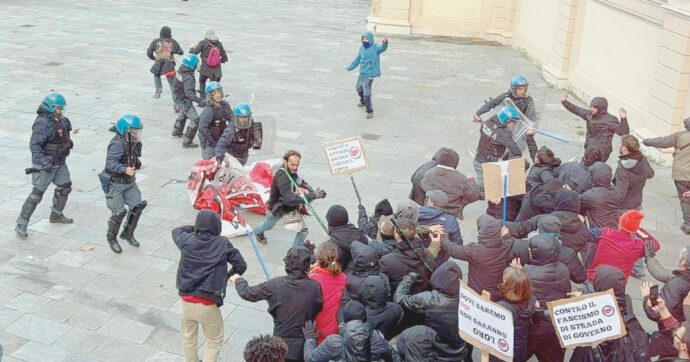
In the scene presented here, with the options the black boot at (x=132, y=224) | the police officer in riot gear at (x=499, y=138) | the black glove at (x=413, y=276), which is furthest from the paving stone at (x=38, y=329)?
the police officer in riot gear at (x=499, y=138)

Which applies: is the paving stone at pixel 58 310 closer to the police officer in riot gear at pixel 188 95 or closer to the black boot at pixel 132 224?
the black boot at pixel 132 224

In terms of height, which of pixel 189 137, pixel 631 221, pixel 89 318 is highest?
pixel 631 221

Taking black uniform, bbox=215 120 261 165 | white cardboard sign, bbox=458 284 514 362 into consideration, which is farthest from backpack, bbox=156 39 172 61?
white cardboard sign, bbox=458 284 514 362

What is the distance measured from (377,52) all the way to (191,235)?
8444 millimetres

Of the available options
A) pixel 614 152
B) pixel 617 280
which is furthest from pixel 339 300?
pixel 614 152

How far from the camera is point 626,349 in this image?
16.7ft

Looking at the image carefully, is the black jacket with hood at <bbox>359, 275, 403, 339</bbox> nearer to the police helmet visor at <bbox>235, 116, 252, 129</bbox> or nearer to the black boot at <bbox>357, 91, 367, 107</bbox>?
the police helmet visor at <bbox>235, 116, 252, 129</bbox>

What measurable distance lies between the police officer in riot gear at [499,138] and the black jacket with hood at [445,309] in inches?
164

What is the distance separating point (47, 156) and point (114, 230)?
1160mm

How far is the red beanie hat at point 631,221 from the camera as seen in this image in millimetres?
6805

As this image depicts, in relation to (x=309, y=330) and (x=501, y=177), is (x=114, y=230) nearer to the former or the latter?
(x=309, y=330)

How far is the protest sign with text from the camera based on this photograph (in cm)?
482

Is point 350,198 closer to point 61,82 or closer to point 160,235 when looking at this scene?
point 160,235

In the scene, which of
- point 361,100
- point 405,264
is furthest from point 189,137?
point 405,264
